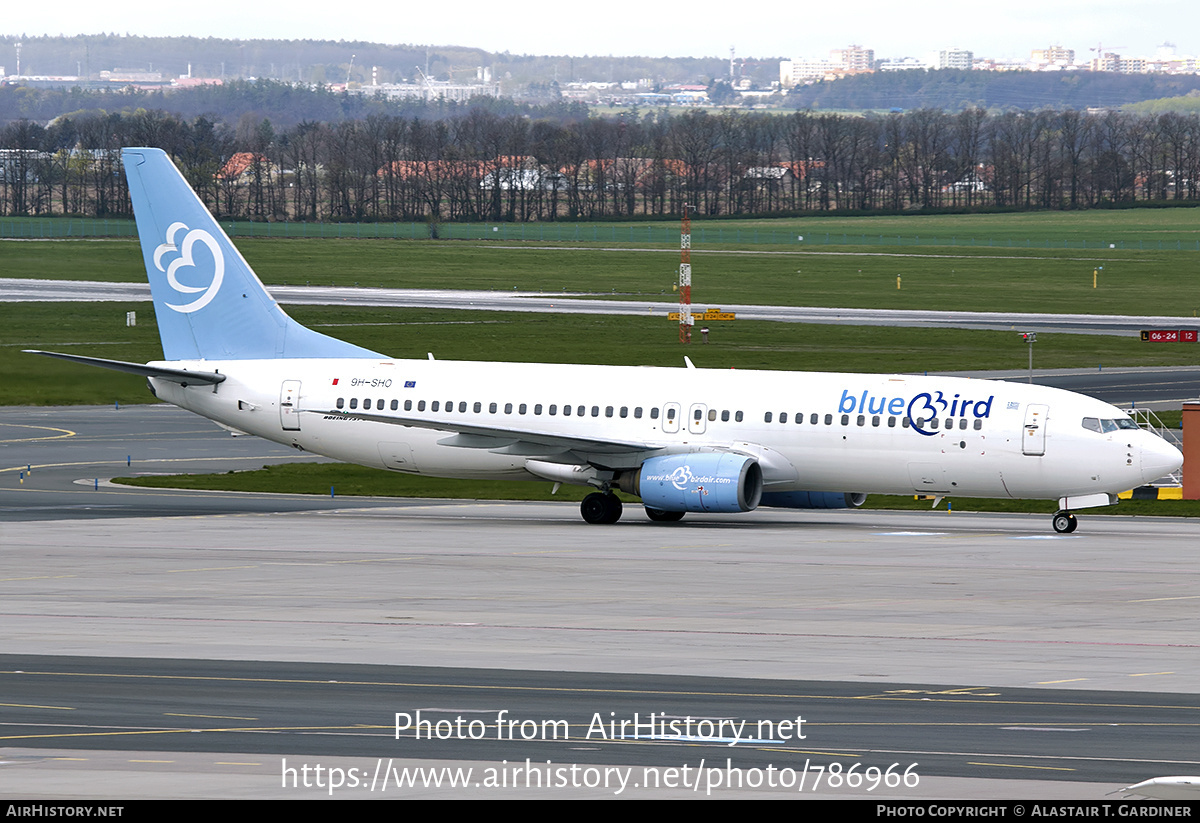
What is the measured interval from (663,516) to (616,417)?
3.27 metres

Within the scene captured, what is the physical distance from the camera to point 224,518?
4916cm

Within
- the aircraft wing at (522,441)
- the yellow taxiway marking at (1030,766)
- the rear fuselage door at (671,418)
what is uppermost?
the yellow taxiway marking at (1030,766)

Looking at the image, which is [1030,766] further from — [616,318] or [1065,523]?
[616,318]

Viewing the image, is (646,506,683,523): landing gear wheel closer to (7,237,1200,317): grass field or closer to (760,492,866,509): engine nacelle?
(760,492,866,509): engine nacelle

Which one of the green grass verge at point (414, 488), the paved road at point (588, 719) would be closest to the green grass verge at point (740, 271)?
the green grass verge at point (414, 488)

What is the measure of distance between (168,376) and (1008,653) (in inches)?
1223

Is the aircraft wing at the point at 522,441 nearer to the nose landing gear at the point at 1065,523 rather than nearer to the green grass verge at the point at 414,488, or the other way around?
the green grass verge at the point at 414,488

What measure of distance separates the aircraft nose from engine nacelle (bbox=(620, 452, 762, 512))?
9844 mm

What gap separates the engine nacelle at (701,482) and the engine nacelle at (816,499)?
5.14ft

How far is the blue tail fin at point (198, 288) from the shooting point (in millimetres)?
52438

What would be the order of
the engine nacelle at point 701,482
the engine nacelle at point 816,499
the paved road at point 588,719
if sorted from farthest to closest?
the engine nacelle at point 816,499
the engine nacelle at point 701,482
the paved road at point 588,719

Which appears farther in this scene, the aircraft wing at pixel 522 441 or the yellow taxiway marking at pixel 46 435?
the yellow taxiway marking at pixel 46 435

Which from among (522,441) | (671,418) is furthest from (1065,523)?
(522,441)
